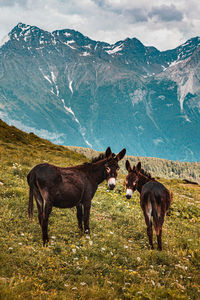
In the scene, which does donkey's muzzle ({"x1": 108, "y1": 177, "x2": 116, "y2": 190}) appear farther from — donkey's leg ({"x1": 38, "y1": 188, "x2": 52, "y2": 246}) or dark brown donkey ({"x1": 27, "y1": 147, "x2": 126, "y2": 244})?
donkey's leg ({"x1": 38, "y1": 188, "x2": 52, "y2": 246})

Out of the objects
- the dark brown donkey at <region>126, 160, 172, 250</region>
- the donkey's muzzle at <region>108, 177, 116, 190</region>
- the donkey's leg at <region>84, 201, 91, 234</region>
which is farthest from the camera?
the dark brown donkey at <region>126, 160, 172, 250</region>

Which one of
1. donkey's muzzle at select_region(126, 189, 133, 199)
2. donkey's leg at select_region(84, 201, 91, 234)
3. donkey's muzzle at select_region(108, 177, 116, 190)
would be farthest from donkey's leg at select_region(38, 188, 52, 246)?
donkey's muzzle at select_region(126, 189, 133, 199)

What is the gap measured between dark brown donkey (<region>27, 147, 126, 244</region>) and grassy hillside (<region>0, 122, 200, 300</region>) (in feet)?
2.79

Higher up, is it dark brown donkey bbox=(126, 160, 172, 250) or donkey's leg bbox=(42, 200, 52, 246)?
dark brown donkey bbox=(126, 160, 172, 250)

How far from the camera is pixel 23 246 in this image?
306 inches

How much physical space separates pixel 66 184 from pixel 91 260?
109 inches

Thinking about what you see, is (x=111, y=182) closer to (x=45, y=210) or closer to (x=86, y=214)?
(x=86, y=214)

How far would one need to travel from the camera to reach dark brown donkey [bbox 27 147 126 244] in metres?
8.44

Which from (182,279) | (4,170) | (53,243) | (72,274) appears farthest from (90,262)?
(4,170)

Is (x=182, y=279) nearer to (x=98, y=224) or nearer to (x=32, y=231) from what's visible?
(x=98, y=224)

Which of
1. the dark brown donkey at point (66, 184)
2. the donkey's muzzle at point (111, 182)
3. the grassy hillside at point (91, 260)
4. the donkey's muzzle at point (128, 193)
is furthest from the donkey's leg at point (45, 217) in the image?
the donkey's muzzle at point (128, 193)

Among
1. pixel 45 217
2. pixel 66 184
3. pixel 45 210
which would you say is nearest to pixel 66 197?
pixel 66 184

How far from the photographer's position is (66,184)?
884 cm

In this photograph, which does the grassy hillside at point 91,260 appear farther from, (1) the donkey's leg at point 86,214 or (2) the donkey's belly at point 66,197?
(2) the donkey's belly at point 66,197
